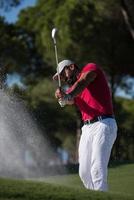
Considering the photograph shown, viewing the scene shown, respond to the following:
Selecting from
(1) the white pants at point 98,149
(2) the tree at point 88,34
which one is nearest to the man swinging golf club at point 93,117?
(1) the white pants at point 98,149

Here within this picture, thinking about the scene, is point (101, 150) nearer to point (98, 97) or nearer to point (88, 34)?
point (98, 97)

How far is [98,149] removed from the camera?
8.15 metres

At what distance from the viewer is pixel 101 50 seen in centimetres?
3641

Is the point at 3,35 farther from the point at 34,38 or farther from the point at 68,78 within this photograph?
the point at 68,78

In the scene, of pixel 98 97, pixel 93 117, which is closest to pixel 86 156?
pixel 93 117

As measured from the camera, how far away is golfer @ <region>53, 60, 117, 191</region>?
813 centimetres

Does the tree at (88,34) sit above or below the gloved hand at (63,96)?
below

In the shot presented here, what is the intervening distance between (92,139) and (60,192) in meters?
1.70

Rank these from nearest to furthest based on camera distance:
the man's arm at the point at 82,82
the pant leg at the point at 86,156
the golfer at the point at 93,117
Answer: the man's arm at the point at 82,82
the golfer at the point at 93,117
the pant leg at the point at 86,156

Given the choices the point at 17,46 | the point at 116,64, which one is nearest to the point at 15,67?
the point at 17,46

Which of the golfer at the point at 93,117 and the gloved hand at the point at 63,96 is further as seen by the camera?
the golfer at the point at 93,117

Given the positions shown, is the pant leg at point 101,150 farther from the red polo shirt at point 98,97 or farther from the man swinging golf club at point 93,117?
the red polo shirt at point 98,97

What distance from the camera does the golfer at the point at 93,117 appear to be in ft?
26.7

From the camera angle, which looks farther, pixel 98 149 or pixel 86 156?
pixel 86 156
